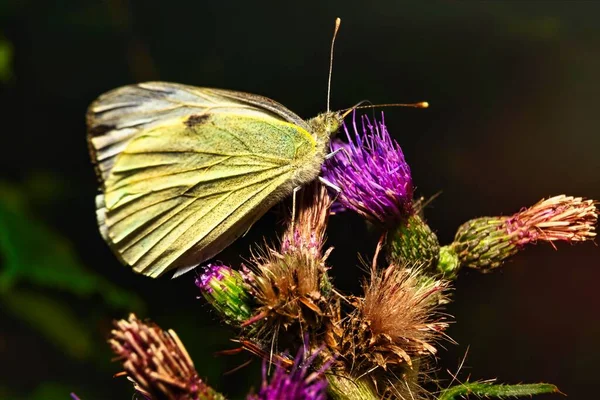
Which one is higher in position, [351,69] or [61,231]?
[351,69]

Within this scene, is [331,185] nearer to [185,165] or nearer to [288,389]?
[185,165]

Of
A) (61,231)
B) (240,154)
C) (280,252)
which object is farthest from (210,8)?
(280,252)

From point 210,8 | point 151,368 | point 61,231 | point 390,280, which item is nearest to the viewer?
point 151,368

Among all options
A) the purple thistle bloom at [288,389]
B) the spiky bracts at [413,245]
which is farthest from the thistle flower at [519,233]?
the purple thistle bloom at [288,389]

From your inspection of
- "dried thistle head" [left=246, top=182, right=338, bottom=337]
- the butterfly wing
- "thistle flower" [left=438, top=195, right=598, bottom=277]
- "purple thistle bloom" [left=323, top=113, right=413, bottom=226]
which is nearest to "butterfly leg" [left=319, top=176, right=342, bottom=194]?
"purple thistle bloom" [left=323, top=113, right=413, bottom=226]

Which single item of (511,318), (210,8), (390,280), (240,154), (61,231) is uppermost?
(210,8)

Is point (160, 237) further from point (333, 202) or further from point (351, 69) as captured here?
point (351, 69)

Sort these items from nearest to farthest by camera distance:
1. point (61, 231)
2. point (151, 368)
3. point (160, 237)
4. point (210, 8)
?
1. point (151, 368)
2. point (160, 237)
3. point (61, 231)
4. point (210, 8)
